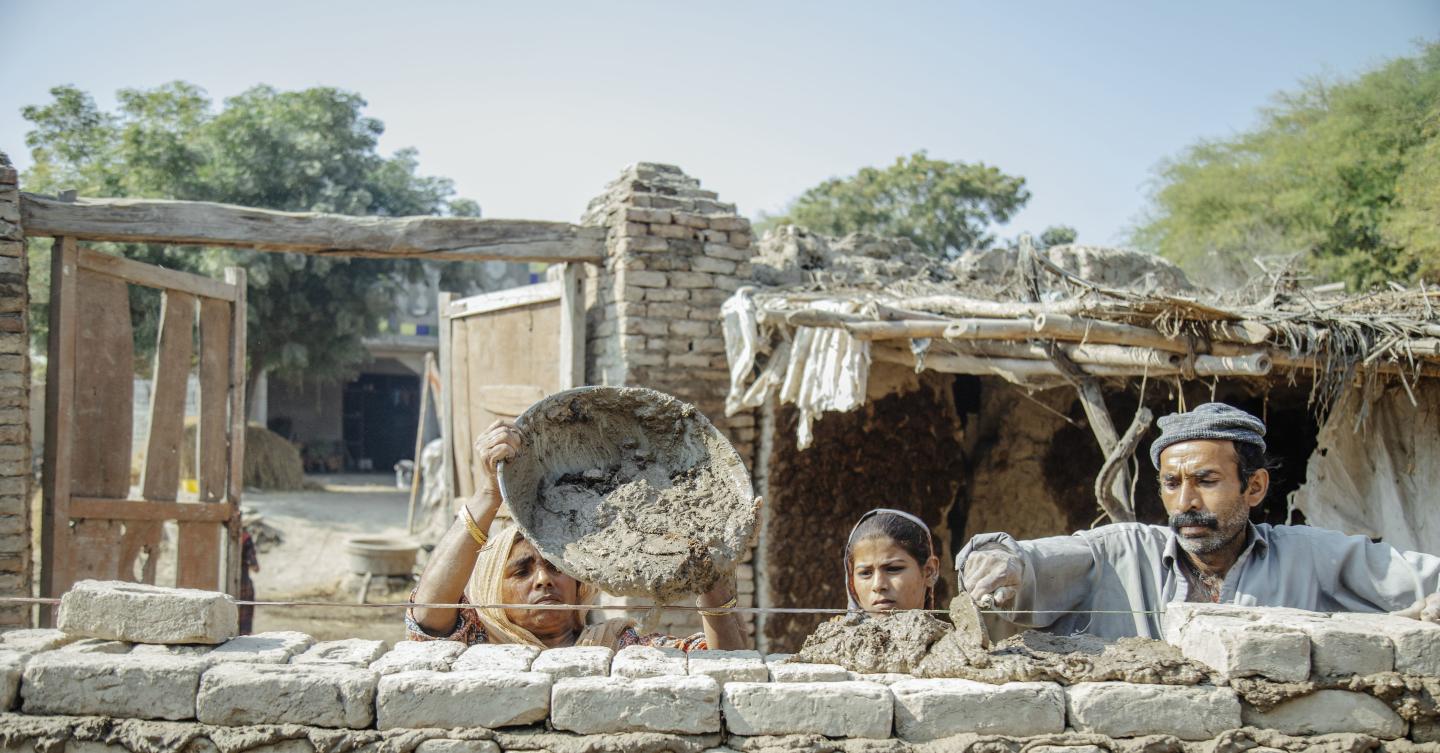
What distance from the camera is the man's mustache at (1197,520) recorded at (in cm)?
306

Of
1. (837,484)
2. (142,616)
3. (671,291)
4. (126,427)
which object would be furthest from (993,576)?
(126,427)

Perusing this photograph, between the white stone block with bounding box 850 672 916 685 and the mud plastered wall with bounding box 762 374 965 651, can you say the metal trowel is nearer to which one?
the white stone block with bounding box 850 672 916 685

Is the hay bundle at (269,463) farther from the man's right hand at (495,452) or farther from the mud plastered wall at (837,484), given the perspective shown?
the man's right hand at (495,452)

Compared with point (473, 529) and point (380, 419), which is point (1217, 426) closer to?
point (473, 529)

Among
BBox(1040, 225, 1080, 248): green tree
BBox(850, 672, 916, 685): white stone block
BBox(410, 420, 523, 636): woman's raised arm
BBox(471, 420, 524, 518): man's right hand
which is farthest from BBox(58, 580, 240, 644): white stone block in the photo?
BBox(1040, 225, 1080, 248): green tree

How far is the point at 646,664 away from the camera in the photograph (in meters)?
2.44

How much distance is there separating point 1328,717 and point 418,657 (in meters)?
2.08

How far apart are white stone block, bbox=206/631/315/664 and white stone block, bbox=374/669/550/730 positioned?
346mm

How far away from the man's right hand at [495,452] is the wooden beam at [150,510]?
355cm

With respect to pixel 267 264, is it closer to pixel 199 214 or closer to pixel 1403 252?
pixel 199 214

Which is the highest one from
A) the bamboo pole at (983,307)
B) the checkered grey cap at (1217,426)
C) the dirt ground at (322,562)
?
the bamboo pole at (983,307)

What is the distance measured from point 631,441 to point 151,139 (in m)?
14.9

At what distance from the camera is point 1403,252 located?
37.8 feet

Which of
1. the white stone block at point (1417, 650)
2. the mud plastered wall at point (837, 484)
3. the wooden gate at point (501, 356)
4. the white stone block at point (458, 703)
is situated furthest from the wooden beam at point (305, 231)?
the white stone block at point (1417, 650)
